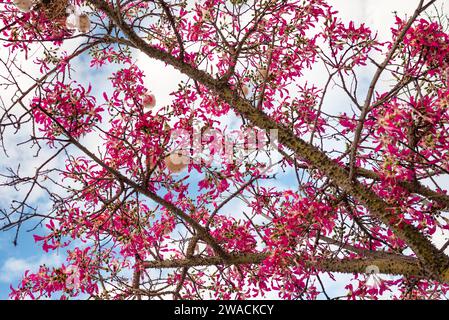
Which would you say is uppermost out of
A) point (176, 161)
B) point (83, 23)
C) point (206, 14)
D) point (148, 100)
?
point (83, 23)

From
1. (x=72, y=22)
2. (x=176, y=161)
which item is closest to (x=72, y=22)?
(x=72, y=22)

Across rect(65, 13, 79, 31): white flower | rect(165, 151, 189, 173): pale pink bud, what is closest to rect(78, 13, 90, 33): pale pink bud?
rect(65, 13, 79, 31): white flower

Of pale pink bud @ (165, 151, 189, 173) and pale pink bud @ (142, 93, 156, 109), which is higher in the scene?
pale pink bud @ (142, 93, 156, 109)

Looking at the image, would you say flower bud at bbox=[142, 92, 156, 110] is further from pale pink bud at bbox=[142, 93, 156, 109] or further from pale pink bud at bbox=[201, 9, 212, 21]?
pale pink bud at bbox=[201, 9, 212, 21]

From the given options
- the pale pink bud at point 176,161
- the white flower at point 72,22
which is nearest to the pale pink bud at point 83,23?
the white flower at point 72,22

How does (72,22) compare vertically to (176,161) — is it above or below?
above

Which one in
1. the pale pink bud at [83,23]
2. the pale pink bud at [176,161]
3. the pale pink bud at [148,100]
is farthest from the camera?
the pale pink bud at [148,100]

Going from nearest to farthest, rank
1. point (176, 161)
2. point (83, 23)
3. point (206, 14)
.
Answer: point (176, 161), point (206, 14), point (83, 23)

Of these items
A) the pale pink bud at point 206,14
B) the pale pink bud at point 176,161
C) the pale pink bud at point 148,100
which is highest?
the pale pink bud at point 206,14

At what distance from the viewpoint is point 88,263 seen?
4.40 meters

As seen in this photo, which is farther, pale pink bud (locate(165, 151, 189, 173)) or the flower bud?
the flower bud

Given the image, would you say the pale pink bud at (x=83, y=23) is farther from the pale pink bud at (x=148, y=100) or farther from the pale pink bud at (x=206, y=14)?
the pale pink bud at (x=206, y=14)

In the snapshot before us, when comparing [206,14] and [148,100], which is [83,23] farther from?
[206,14]

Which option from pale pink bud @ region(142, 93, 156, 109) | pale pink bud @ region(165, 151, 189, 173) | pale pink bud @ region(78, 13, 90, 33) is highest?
pale pink bud @ region(78, 13, 90, 33)
